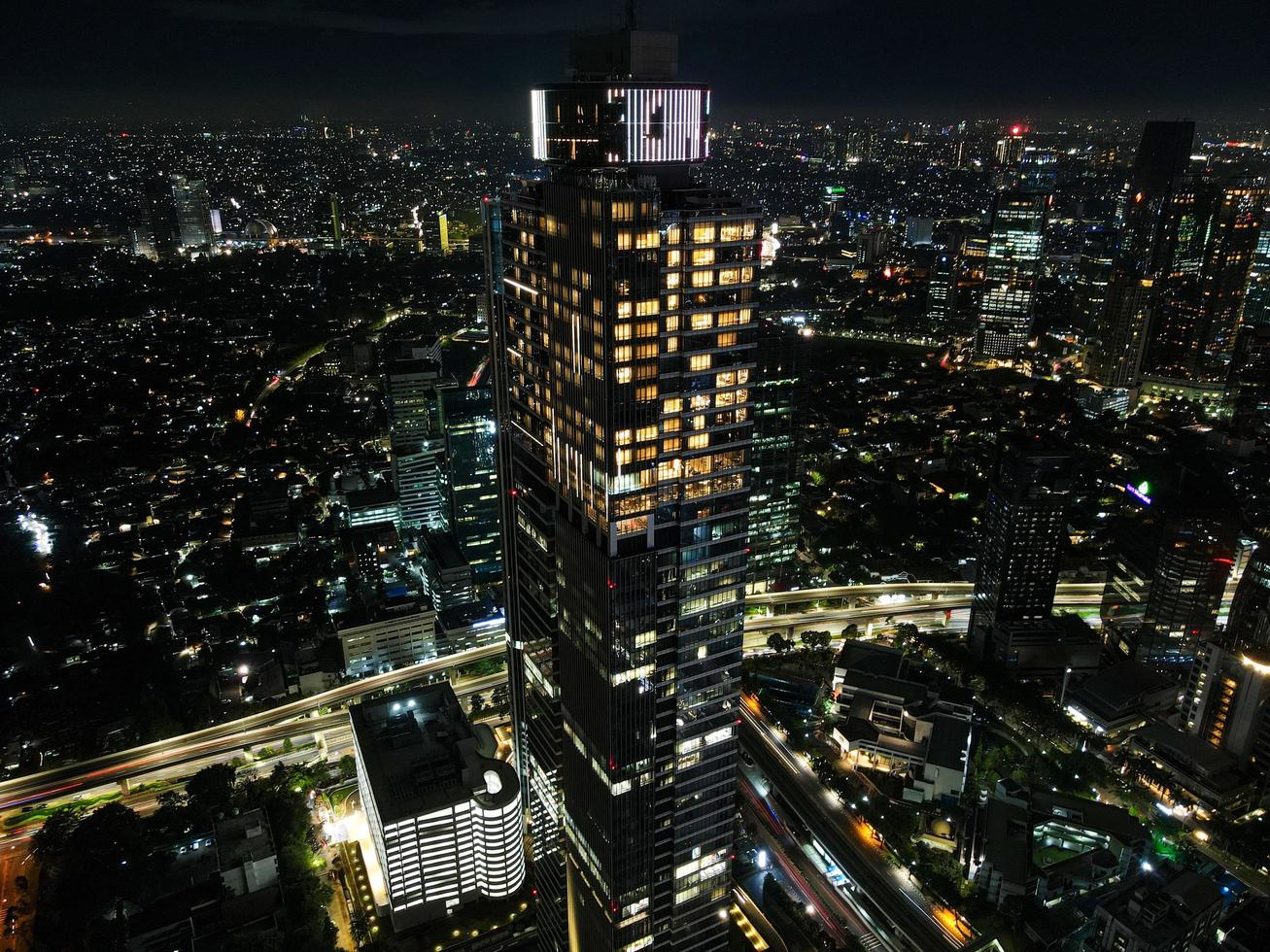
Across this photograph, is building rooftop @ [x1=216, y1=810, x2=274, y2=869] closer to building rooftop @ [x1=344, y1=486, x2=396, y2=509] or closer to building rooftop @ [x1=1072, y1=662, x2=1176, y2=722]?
building rooftop @ [x1=344, y1=486, x2=396, y2=509]

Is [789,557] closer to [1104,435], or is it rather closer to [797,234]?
[1104,435]

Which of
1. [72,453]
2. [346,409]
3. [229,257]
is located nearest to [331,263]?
[229,257]

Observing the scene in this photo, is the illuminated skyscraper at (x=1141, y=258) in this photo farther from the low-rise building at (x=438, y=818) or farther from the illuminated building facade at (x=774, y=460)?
the low-rise building at (x=438, y=818)

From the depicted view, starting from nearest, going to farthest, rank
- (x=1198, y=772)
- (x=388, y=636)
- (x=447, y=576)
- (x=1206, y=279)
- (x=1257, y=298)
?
(x=1198, y=772) < (x=388, y=636) < (x=447, y=576) < (x=1206, y=279) < (x=1257, y=298)

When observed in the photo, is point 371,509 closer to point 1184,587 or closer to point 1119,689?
point 1119,689

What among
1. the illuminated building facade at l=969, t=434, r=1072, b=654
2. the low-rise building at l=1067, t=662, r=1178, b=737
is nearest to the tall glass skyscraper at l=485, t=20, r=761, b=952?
the low-rise building at l=1067, t=662, r=1178, b=737

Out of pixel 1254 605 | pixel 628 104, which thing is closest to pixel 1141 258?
pixel 1254 605
